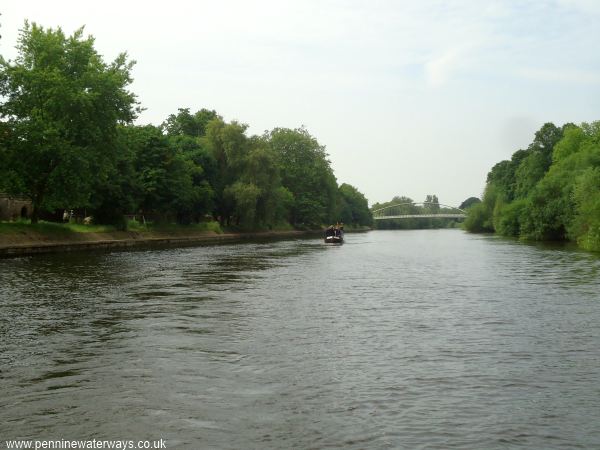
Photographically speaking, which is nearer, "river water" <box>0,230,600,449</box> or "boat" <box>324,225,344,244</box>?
"river water" <box>0,230,600,449</box>

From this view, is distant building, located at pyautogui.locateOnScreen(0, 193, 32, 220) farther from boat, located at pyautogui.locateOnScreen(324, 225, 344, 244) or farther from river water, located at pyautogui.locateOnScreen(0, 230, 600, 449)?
river water, located at pyautogui.locateOnScreen(0, 230, 600, 449)

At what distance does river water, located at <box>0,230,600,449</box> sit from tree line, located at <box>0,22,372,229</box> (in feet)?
89.5

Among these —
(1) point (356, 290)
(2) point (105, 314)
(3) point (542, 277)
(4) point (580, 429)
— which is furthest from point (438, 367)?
(3) point (542, 277)

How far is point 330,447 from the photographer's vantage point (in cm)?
736

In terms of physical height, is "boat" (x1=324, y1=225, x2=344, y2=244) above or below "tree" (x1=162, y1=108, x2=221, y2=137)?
below

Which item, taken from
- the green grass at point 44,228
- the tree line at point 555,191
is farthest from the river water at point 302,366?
the tree line at point 555,191

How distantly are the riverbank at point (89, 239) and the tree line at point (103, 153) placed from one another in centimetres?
280

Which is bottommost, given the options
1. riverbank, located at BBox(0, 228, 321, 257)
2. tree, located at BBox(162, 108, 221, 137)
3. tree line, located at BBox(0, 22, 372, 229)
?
riverbank, located at BBox(0, 228, 321, 257)

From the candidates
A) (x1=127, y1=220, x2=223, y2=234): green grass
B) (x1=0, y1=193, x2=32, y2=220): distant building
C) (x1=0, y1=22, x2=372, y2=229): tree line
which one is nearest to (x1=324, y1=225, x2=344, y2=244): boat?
(x1=0, y1=22, x2=372, y2=229): tree line

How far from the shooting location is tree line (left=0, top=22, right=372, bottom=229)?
47.6m

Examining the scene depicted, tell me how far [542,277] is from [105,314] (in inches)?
821

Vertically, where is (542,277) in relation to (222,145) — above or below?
below

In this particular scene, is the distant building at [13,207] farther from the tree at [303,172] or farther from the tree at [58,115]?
the tree at [303,172]

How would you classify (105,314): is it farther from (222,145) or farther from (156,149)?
(222,145)
